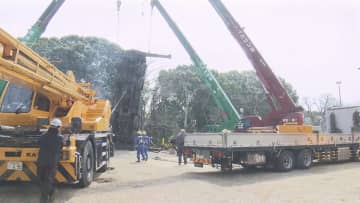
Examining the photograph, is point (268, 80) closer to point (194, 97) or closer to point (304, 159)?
point (304, 159)

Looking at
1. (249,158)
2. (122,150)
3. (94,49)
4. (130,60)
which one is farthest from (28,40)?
(249,158)

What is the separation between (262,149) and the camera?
42.2 ft

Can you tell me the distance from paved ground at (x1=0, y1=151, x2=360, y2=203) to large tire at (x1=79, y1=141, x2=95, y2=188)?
0.21 m

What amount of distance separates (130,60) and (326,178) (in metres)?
17.5

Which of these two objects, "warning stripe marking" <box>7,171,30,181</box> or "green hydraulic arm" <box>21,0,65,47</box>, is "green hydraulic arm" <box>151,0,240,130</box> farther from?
"warning stripe marking" <box>7,171,30,181</box>

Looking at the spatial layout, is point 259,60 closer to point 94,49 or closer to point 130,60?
point 130,60

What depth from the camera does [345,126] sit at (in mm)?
18922

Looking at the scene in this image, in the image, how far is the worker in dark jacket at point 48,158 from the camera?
290 inches

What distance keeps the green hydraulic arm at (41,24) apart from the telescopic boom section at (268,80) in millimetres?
10658

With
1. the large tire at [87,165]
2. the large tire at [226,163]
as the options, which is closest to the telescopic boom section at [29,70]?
the large tire at [87,165]

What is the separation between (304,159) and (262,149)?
8.97 ft

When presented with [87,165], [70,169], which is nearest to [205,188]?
[87,165]

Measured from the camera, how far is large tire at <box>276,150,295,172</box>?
13.5 meters

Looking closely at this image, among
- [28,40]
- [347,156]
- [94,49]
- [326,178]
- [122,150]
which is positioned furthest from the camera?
[94,49]
